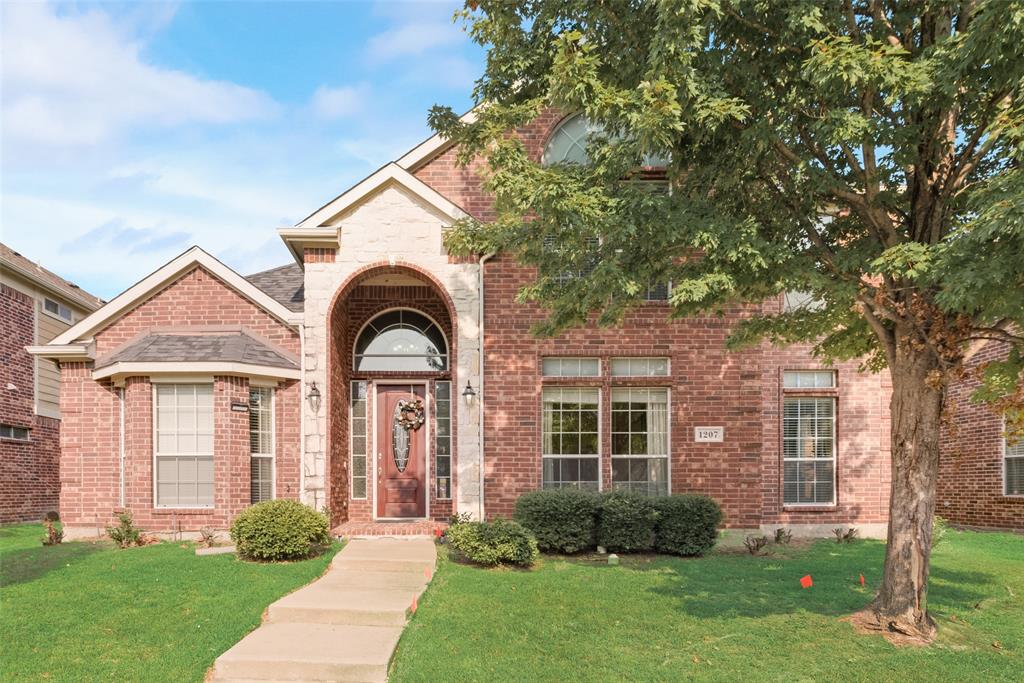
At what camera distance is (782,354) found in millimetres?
13594

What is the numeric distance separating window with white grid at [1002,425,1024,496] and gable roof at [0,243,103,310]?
2202cm

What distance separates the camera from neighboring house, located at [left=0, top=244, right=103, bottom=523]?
16.1m

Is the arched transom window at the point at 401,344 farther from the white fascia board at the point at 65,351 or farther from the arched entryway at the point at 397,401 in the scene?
the white fascia board at the point at 65,351

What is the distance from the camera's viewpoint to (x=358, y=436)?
13172mm

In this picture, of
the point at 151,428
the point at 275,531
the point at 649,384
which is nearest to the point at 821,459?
the point at 649,384

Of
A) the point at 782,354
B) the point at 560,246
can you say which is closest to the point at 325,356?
the point at 560,246

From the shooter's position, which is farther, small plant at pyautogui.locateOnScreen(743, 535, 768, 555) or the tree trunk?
small plant at pyautogui.locateOnScreen(743, 535, 768, 555)

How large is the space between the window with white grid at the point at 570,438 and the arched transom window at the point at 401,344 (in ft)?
8.31

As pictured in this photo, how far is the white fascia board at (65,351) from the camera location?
1173 cm

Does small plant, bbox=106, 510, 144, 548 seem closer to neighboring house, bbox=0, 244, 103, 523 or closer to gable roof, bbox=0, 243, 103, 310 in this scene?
neighboring house, bbox=0, 244, 103, 523

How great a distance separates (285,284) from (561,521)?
23.4ft

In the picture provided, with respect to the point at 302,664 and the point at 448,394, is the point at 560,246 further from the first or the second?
the point at 448,394

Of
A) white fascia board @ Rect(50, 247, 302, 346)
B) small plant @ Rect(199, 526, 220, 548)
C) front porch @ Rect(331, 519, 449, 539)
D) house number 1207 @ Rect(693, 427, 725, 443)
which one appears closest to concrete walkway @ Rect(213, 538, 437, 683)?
front porch @ Rect(331, 519, 449, 539)

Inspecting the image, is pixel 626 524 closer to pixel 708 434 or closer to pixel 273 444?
pixel 708 434
